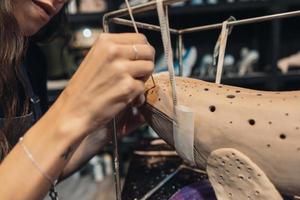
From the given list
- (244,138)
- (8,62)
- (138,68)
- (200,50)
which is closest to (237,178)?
(244,138)

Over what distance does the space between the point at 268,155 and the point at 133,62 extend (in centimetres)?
17

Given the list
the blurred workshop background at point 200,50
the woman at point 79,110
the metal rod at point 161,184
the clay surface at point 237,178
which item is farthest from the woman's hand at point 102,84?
the blurred workshop background at point 200,50

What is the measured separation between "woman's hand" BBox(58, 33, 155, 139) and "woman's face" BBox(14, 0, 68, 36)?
0.27m

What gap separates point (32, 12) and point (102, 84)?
11.8 inches

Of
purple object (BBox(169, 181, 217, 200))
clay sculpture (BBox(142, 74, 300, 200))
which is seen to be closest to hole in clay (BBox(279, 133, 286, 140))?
clay sculpture (BBox(142, 74, 300, 200))

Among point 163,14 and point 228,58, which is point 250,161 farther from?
point 228,58

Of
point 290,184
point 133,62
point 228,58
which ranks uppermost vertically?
point 133,62

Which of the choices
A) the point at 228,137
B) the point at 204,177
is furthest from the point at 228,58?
the point at 228,137

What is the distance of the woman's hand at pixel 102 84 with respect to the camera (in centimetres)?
37

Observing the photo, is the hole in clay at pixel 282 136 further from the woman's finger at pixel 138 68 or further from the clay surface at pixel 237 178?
the woman's finger at pixel 138 68

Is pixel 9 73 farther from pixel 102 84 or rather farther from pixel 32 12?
pixel 102 84

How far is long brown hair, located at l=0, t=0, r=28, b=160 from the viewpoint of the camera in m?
0.55

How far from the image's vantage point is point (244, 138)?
417 millimetres

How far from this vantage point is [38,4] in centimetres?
61
